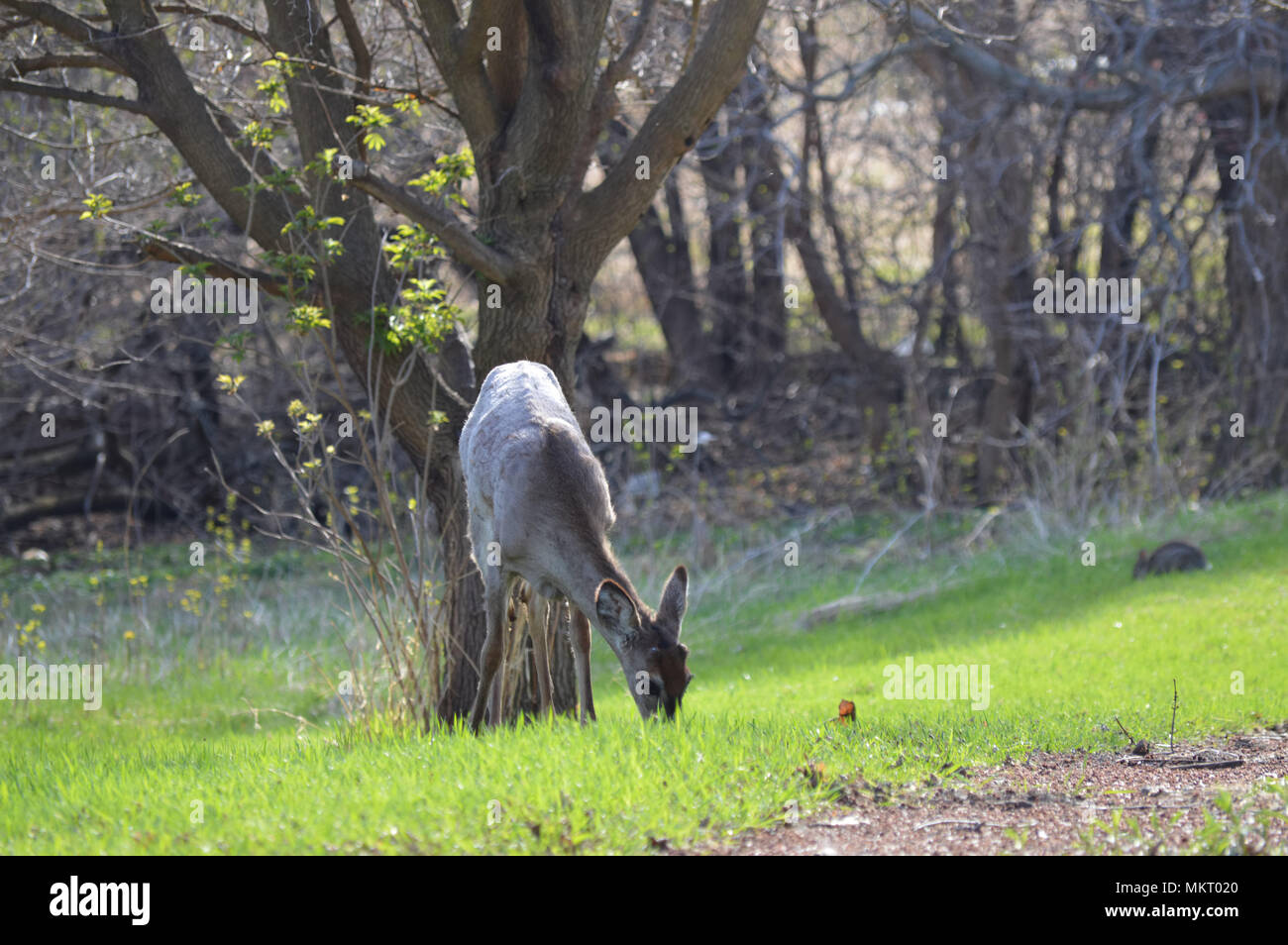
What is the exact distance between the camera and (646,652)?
681cm

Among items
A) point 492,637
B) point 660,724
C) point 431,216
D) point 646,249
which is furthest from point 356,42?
point 646,249

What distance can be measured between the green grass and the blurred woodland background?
158 cm

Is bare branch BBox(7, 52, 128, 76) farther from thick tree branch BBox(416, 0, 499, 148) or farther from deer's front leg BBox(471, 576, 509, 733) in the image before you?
deer's front leg BBox(471, 576, 509, 733)

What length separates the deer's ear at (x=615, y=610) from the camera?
673 centimetres

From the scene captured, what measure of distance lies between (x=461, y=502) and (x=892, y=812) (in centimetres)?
445

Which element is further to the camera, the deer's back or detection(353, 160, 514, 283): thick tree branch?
detection(353, 160, 514, 283): thick tree branch

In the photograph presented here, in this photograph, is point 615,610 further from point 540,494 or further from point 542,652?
point 542,652

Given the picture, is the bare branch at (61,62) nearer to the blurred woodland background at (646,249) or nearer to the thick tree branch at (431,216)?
the blurred woodland background at (646,249)

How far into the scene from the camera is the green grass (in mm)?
5336

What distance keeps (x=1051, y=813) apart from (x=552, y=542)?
3.03 m

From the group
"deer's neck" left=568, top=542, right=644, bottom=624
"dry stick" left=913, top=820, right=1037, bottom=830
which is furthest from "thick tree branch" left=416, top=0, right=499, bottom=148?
"dry stick" left=913, top=820, right=1037, bottom=830

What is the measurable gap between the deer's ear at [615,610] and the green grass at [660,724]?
53 centimetres

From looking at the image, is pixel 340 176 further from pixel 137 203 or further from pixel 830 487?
pixel 830 487

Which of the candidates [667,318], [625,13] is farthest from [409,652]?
[667,318]
